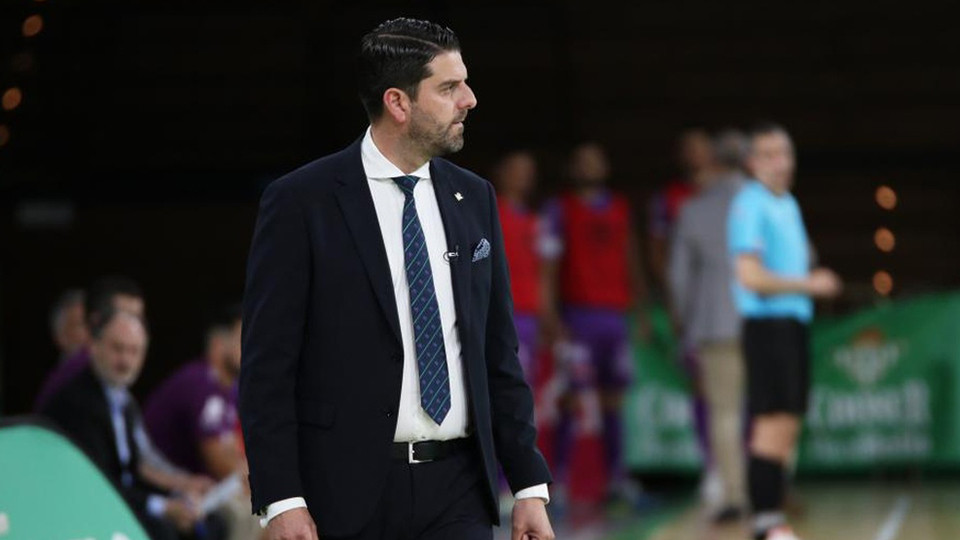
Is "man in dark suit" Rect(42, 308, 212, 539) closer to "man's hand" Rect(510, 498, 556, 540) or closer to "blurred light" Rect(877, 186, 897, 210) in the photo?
"man's hand" Rect(510, 498, 556, 540)

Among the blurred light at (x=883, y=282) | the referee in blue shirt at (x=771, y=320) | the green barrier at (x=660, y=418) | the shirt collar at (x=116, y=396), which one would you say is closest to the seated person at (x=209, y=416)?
the shirt collar at (x=116, y=396)

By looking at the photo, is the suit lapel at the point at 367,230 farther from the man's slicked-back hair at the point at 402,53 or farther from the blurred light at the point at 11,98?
the blurred light at the point at 11,98

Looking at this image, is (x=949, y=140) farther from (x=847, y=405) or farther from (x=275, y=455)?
(x=275, y=455)

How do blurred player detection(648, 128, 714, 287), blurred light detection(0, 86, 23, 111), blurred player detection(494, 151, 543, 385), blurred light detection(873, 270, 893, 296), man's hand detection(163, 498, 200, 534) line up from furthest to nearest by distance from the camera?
blurred light detection(873, 270, 893, 296), blurred light detection(0, 86, 23, 111), blurred player detection(648, 128, 714, 287), blurred player detection(494, 151, 543, 385), man's hand detection(163, 498, 200, 534)

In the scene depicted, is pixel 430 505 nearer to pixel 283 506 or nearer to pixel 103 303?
pixel 283 506

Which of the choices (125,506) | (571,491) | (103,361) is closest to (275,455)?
(125,506)

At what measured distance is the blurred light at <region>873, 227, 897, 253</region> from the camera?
1608 cm

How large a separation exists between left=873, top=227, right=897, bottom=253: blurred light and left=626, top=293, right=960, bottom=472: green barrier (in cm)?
254

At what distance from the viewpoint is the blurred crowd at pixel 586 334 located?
8.33 meters

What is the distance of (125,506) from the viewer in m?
5.78

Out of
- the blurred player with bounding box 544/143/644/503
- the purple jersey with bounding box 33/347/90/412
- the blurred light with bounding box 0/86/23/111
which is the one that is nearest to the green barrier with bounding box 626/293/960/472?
the blurred player with bounding box 544/143/644/503

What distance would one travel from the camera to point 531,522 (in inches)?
158

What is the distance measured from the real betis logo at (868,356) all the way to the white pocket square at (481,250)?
9.85 metres

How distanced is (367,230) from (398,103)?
275 mm
